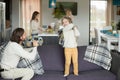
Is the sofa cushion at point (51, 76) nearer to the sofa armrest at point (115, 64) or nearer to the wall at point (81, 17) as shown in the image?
the sofa armrest at point (115, 64)

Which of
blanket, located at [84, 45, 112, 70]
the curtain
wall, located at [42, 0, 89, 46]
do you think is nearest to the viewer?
blanket, located at [84, 45, 112, 70]

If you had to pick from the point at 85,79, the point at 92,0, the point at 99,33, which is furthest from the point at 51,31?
the point at 92,0

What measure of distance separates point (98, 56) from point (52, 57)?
2.54ft

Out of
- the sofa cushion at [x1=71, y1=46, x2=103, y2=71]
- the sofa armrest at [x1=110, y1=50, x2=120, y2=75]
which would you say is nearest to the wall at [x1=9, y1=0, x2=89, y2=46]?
the sofa cushion at [x1=71, y1=46, x2=103, y2=71]

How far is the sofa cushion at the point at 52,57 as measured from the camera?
13.3 feet

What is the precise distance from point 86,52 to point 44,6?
21.1 ft

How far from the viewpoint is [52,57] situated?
13.5 feet

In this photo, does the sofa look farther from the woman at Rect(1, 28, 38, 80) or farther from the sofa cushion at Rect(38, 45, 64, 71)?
the woman at Rect(1, 28, 38, 80)

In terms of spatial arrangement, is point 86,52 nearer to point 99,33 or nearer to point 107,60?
point 107,60

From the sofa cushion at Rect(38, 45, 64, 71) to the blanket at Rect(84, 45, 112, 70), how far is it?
432mm

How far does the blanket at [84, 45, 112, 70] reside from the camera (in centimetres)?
405

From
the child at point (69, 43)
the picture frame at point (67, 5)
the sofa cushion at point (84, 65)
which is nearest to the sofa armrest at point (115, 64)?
the sofa cushion at point (84, 65)

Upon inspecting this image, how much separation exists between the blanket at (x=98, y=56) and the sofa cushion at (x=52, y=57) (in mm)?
432

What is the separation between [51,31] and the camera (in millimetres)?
7059
